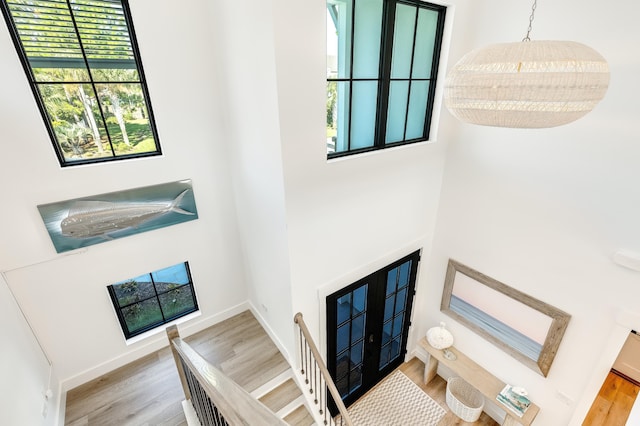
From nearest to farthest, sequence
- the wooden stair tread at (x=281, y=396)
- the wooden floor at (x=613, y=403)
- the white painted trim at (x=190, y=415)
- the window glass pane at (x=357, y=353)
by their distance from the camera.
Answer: the white painted trim at (x=190, y=415)
the wooden stair tread at (x=281, y=396)
the window glass pane at (x=357, y=353)
the wooden floor at (x=613, y=403)

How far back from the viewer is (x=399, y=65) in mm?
3176

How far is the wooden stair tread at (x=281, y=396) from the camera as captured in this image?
11.0ft

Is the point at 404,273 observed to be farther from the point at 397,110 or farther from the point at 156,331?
the point at 156,331

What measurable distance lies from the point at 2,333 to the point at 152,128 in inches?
83.2

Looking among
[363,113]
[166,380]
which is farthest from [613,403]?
[166,380]

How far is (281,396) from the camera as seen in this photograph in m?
3.44

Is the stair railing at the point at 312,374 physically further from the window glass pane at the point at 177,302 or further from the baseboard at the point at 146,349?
the window glass pane at the point at 177,302

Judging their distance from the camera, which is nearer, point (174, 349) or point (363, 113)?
point (174, 349)

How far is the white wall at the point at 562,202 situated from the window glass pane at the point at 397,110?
25.1 inches

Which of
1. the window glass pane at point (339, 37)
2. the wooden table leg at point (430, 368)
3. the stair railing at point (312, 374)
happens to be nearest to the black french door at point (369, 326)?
the stair railing at point (312, 374)

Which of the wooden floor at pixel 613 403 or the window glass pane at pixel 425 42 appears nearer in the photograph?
the window glass pane at pixel 425 42

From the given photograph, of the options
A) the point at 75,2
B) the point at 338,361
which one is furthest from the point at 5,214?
the point at 338,361

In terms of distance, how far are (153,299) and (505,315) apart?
14.6 feet

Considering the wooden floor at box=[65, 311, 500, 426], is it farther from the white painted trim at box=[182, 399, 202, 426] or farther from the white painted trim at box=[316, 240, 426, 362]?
the white painted trim at box=[316, 240, 426, 362]
